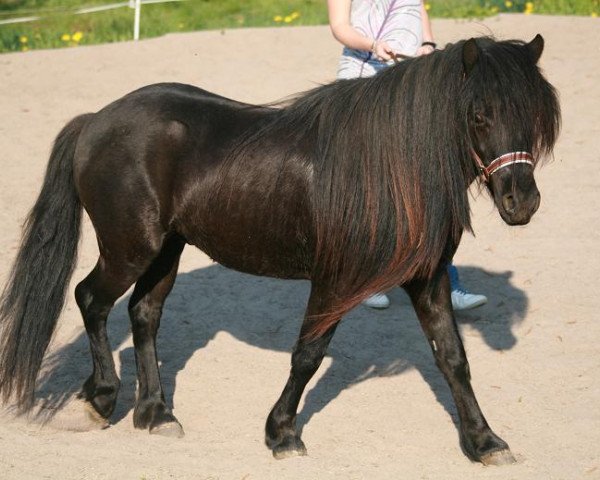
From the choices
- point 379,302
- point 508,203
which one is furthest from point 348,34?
point 379,302

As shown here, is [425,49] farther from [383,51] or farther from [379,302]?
[379,302]

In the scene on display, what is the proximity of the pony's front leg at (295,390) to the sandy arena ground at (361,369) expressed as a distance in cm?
8

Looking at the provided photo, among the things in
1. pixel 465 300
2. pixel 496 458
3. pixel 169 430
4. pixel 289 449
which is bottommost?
pixel 465 300

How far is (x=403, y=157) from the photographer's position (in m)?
4.23

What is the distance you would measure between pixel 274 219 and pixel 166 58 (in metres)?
7.58

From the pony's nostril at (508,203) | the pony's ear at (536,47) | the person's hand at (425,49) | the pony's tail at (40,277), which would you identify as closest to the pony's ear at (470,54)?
the pony's ear at (536,47)

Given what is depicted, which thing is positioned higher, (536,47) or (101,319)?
(536,47)

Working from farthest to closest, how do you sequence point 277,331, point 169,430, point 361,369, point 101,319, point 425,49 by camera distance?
point 277,331 → point 361,369 → point 425,49 → point 101,319 → point 169,430

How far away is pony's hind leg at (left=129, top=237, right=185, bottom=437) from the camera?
5.05 meters

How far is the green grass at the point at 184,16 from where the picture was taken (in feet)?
42.5

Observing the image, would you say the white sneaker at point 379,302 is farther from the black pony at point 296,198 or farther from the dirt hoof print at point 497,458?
the dirt hoof print at point 497,458

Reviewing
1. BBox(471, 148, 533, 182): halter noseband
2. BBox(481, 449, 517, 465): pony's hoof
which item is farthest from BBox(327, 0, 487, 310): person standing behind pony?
BBox(471, 148, 533, 182): halter noseband

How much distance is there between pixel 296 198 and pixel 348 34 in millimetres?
1204

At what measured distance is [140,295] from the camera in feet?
17.4
